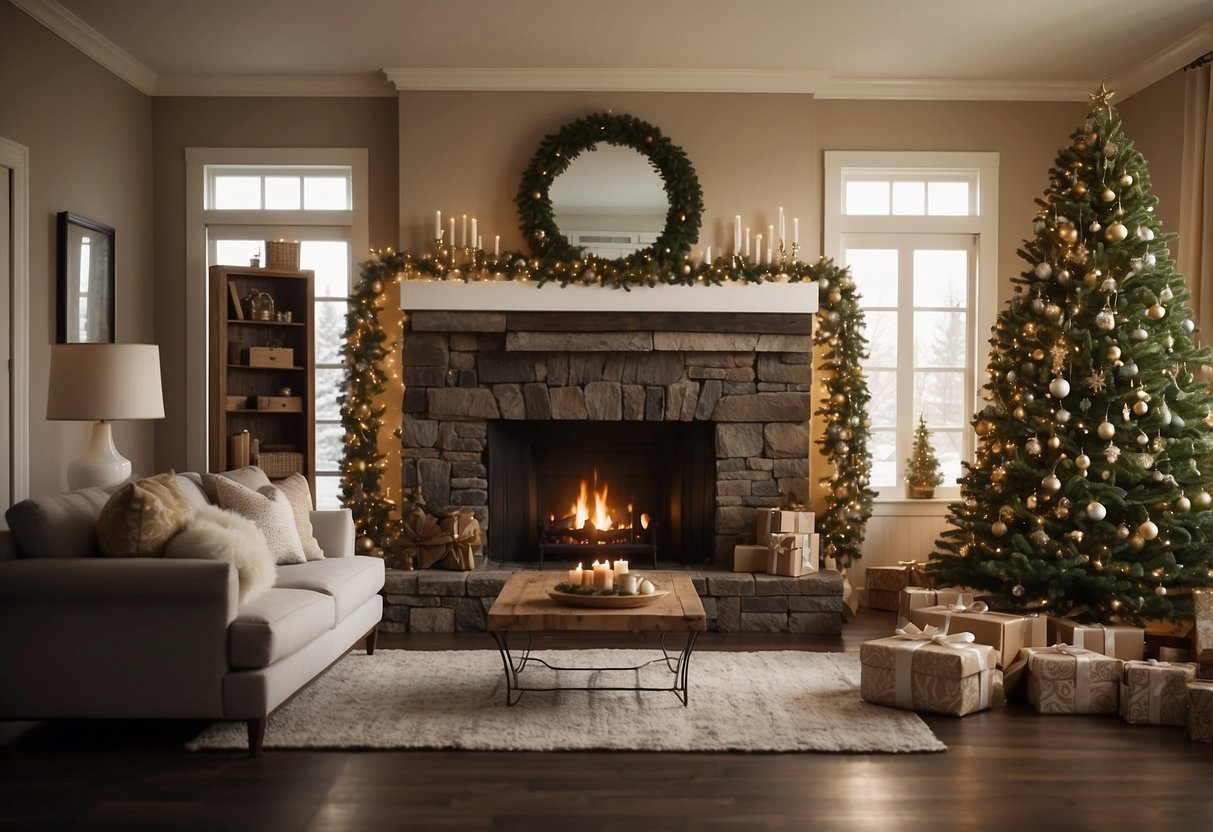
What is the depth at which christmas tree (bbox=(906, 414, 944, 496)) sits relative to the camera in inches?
244

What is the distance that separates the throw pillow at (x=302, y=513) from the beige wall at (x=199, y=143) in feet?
6.02

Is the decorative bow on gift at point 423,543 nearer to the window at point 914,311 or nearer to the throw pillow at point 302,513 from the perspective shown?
the throw pillow at point 302,513

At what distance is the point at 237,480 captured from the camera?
178 inches

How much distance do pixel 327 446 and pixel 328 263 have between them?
1119 millimetres

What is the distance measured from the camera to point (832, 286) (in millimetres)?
5898

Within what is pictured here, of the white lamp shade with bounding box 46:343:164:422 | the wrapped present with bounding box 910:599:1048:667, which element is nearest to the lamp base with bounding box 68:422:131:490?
the white lamp shade with bounding box 46:343:164:422

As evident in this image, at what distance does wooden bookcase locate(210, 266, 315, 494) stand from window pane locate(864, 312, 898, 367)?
11.0ft

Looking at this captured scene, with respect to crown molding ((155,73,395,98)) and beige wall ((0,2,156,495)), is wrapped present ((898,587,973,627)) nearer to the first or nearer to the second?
crown molding ((155,73,395,98))

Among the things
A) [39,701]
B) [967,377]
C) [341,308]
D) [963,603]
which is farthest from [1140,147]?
[39,701]

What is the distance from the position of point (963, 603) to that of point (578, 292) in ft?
8.43

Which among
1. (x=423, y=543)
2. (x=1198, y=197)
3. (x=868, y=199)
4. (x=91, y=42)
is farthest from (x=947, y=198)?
(x=91, y=42)

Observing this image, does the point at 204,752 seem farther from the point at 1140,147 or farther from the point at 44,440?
the point at 1140,147

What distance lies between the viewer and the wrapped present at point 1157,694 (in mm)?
3768

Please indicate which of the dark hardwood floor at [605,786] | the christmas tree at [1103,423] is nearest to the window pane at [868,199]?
the christmas tree at [1103,423]
